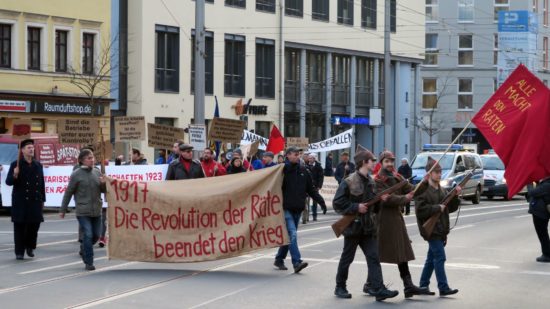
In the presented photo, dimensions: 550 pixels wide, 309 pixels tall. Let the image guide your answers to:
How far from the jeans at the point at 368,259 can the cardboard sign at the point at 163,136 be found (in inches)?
494

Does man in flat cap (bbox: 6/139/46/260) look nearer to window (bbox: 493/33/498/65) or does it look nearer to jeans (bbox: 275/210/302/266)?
jeans (bbox: 275/210/302/266)

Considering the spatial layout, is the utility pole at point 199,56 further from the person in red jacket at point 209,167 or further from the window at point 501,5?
the window at point 501,5

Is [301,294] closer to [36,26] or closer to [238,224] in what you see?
[238,224]

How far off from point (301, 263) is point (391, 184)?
2.95 metres

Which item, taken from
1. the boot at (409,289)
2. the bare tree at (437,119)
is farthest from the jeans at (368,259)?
the bare tree at (437,119)

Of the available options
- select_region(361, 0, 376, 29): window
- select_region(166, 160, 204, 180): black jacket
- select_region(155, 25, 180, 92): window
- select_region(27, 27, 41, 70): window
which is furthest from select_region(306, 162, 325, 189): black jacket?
select_region(361, 0, 376, 29): window

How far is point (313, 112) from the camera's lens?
58125 millimetres

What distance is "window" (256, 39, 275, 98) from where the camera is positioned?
55125 millimetres

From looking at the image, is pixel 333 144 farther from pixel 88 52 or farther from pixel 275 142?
pixel 88 52

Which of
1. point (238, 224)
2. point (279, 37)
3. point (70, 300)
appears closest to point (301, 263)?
point (238, 224)

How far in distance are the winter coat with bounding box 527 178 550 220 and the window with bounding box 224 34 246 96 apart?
3529cm

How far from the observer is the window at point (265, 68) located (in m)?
55.1

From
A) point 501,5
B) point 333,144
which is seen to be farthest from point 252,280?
point 501,5

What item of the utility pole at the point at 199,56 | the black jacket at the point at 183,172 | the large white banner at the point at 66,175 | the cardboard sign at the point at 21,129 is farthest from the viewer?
the utility pole at the point at 199,56
